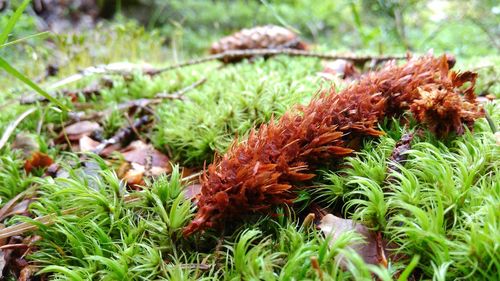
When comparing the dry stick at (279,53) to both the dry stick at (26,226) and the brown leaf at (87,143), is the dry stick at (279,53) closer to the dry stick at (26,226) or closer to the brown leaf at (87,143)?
the brown leaf at (87,143)

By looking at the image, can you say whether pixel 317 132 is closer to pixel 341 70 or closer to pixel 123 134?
pixel 123 134

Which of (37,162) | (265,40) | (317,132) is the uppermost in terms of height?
(317,132)

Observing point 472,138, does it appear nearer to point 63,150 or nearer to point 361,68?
point 361,68

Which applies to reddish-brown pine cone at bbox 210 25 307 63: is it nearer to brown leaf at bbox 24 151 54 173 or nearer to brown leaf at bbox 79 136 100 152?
brown leaf at bbox 79 136 100 152

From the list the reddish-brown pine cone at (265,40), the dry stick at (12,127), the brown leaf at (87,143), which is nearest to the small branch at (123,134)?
the brown leaf at (87,143)

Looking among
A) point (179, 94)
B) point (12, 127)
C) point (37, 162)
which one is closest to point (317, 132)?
point (179, 94)

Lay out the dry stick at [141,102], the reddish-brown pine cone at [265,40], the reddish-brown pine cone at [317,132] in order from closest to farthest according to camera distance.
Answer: the reddish-brown pine cone at [317,132] < the dry stick at [141,102] < the reddish-brown pine cone at [265,40]

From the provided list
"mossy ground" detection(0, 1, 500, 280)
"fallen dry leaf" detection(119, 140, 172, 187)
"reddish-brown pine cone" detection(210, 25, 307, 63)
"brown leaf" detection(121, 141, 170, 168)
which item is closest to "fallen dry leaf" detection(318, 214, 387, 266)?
"mossy ground" detection(0, 1, 500, 280)
